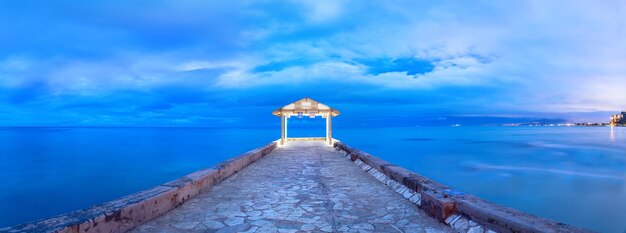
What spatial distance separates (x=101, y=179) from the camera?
17609 millimetres

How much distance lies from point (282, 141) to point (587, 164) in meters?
20.1

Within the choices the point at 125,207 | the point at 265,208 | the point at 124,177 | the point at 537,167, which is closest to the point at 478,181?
the point at 537,167

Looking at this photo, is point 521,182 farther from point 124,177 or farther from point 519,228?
point 124,177

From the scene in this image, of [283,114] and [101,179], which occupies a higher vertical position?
[283,114]

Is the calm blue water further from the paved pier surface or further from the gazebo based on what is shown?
the paved pier surface

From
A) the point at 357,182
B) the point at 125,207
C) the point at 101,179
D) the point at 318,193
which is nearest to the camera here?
the point at 125,207

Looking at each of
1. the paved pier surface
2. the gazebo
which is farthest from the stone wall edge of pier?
the gazebo

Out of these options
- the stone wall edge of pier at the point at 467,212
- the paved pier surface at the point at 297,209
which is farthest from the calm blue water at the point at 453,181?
the paved pier surface at the point at 297,209

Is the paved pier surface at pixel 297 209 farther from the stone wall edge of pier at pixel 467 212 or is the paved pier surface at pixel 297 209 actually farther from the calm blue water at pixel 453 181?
the calm blue water at pixel 453 181

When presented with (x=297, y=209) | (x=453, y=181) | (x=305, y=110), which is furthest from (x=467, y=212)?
(x=453, y=181)

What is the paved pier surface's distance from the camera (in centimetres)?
352

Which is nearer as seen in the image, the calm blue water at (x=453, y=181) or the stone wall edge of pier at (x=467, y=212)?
the stone wall edge of pier at (x=467, y=212)

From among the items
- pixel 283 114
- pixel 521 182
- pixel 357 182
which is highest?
pixel 283 114

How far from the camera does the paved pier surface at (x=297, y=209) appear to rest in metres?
3.52
